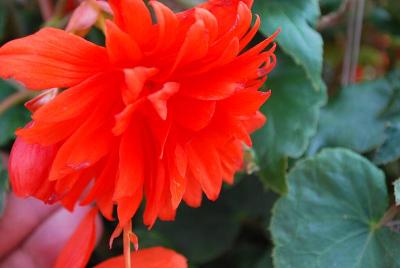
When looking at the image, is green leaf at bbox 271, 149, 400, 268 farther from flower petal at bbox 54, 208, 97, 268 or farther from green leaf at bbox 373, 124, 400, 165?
flower petal at bbox 54, 208, 97, 268

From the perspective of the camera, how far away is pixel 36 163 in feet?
1.71

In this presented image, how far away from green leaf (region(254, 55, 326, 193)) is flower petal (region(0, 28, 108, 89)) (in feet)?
1.10

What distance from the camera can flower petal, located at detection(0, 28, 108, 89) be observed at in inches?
17.7

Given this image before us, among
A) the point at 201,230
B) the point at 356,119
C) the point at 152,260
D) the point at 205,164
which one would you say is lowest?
the point at 201,230

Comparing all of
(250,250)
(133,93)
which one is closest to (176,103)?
(133,93)

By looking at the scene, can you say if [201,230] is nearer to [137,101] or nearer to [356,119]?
[356,119]

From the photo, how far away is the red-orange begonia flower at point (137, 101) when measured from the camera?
46cm

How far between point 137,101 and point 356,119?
52 centimetres

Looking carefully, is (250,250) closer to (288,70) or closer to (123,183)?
(288,70)

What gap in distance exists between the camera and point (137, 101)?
464mm

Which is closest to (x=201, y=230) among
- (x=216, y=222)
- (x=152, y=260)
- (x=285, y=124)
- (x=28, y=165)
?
(x=216, y=222)

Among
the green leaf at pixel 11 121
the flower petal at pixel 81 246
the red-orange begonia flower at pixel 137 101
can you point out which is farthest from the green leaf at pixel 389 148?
the green leaf at pixel 11 121

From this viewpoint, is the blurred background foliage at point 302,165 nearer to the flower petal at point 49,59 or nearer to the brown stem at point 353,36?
the brown stem at point 353,36

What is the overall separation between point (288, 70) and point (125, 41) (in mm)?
452
